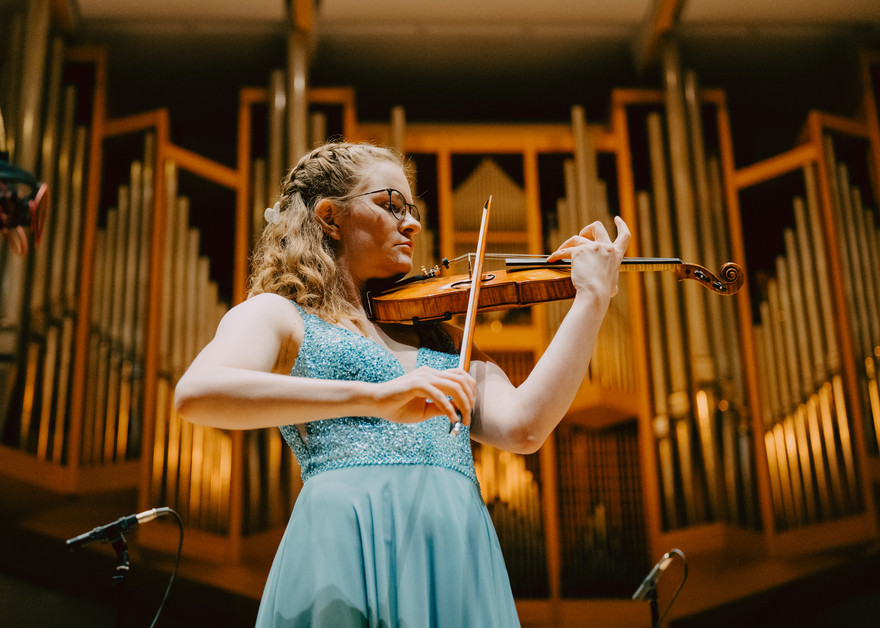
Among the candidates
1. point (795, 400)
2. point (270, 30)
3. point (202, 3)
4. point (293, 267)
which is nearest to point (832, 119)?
point (795, 400)

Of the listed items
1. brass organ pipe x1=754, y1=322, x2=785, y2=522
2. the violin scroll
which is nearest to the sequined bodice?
the violin scroll

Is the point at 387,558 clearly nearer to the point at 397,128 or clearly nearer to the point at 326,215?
the point at 326,215

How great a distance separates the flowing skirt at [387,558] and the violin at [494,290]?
0.29 metres

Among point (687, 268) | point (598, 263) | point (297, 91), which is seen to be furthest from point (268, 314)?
point (297, 91)

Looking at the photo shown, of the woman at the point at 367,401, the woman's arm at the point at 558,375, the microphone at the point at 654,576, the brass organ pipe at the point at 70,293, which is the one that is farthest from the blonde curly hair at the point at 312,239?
the brass organ pipe at the point at 70,293

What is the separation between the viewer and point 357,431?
1.24 meters

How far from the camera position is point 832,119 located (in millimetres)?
4219

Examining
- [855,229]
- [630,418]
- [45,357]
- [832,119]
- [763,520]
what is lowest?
[763,520]

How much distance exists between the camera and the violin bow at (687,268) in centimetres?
146

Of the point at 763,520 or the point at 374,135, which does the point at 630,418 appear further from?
the point at 374,135

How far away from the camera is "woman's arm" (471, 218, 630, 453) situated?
4.13 ft

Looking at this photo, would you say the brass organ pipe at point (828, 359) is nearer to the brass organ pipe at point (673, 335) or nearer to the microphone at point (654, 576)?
the brass organ pipe at point (673, 335)

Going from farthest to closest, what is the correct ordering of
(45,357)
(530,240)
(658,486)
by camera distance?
1. (530,240)
2. (658,486)
3. (45,357)

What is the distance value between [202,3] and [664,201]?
2413 mm
